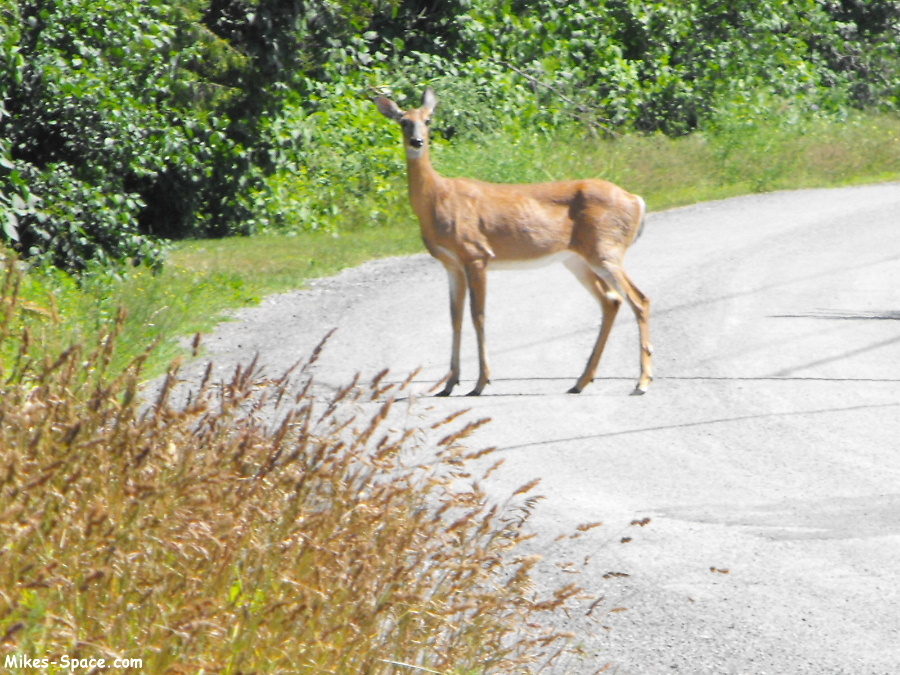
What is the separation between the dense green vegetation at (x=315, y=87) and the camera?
14.8 metres

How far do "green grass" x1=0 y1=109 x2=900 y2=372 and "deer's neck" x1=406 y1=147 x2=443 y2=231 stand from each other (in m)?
1.95

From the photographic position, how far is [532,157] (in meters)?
22.8

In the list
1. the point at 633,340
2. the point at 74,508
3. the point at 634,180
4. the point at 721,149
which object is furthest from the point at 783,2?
the point at 74,508

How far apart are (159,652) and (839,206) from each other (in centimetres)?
1904

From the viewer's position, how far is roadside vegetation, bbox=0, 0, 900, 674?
4.14m

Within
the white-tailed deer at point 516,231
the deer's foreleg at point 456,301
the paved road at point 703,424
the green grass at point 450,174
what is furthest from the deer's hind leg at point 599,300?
the green grass at point 450,174

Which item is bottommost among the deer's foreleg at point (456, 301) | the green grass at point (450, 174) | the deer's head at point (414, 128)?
the green grass at point (450, 174)

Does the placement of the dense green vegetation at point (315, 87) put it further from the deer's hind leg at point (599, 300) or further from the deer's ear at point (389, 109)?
the deer's hind leg at point (599, 300)

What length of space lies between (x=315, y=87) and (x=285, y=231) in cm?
295

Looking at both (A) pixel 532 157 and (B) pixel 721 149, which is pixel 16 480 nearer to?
(A) pixel 532 157

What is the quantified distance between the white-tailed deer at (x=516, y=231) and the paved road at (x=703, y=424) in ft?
1.66

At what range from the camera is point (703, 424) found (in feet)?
31.2

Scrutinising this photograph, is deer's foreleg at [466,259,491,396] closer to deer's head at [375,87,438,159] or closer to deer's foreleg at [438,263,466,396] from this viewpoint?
deer's foreleg at [438,263,466,396]

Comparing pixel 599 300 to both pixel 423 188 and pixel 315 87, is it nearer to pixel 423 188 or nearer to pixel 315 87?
pixel 423 188
